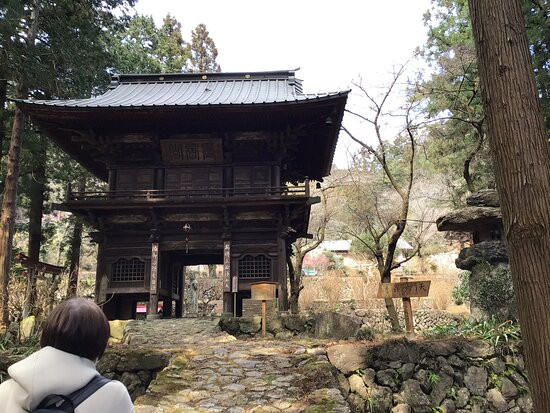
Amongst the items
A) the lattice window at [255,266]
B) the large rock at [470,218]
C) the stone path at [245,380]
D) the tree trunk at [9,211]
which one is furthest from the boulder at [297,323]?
the tree trunk at [9,211]

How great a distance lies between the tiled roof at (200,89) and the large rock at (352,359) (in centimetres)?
818

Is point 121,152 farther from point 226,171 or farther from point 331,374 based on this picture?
point 331,374

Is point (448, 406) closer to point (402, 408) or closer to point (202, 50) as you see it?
point (402, 408)

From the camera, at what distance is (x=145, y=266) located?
12.5 metres

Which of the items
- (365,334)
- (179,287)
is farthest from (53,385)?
(179,287)

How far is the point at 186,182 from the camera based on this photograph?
13.0m

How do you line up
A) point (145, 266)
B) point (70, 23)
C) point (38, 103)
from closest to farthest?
1. point (38, 103)
2. point (145, 266)
3. point (70, 23)

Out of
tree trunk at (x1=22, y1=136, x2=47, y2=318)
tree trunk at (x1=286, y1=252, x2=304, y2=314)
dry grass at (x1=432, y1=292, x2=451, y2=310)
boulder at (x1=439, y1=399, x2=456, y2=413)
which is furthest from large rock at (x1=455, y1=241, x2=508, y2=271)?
tree trunk at (x1=22, y1=136, x2=47, y2=318)

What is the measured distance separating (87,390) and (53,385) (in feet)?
0.39

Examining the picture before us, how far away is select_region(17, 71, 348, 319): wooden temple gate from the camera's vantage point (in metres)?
11.8

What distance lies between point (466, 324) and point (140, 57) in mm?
19231

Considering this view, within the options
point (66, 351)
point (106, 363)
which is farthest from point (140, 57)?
point (66, 351)

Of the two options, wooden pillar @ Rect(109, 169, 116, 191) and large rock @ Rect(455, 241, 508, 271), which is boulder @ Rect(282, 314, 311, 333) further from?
wooden pillar @ Rect(109, 169, 116, 191)

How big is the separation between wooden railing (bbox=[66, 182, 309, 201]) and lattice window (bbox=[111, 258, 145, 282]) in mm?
1913
